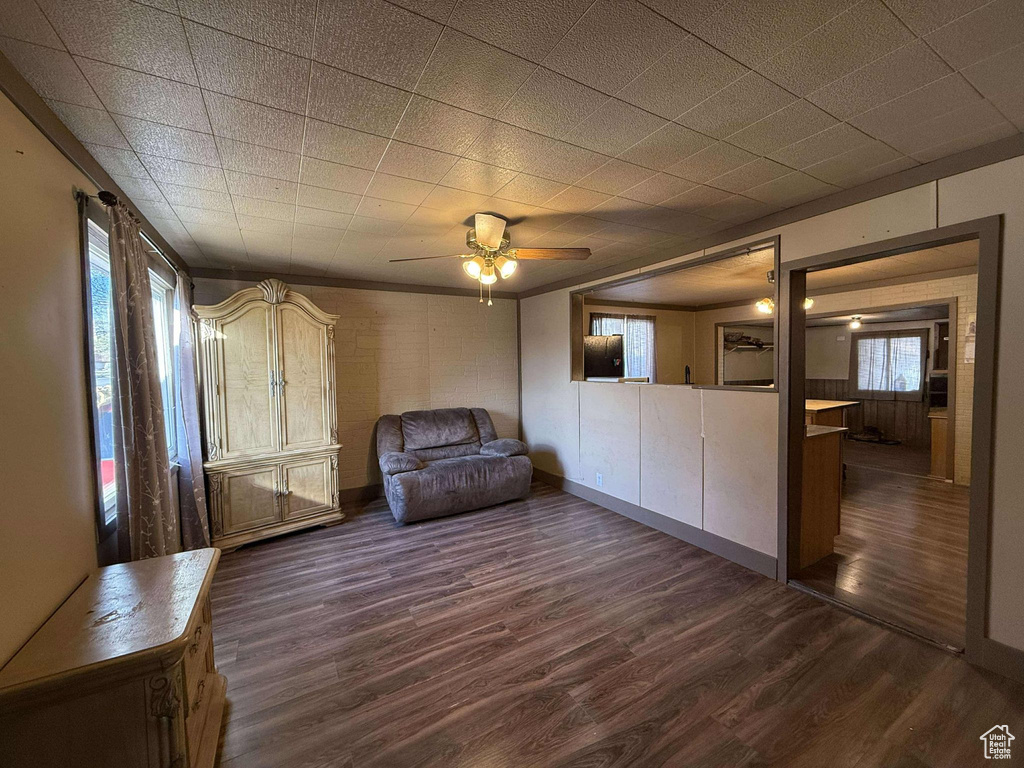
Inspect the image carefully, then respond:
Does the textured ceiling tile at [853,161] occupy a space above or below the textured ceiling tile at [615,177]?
above

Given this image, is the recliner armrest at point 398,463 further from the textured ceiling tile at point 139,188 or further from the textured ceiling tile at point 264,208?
the textured ceiling tile at point 139,188

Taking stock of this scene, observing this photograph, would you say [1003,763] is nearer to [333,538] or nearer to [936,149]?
[936,149]

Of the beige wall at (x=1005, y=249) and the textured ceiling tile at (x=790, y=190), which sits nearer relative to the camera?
the beige wall at (x=1005, y=249)

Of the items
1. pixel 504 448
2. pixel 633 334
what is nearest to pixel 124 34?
pixel 504 448

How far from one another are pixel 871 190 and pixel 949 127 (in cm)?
57

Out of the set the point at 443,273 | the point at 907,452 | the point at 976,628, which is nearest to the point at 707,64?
the point at 976,628

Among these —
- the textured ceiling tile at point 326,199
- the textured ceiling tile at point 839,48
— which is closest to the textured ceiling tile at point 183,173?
the textured ceiling tile at point 326,199

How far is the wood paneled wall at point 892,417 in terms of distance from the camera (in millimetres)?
7002

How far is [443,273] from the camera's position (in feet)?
14.0

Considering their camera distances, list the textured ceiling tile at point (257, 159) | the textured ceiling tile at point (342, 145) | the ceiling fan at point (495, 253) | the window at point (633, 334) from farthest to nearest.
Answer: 1. the window at point (633, 334)
2. the ceiling fan at point (495, 253)
3. the textured ceiling tile at point (257, 159)
4. the textured ceiling tile at point (342, 145)

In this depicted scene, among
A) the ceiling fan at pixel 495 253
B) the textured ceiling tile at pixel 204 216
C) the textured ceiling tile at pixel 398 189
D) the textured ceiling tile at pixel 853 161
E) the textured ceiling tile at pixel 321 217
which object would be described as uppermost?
the textured ceiling tile at pixel 204 216

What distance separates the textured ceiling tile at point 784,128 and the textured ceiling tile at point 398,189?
5.02 ft

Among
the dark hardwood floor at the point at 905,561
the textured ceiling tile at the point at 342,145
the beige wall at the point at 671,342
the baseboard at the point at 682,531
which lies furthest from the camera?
the beige wall at the point at 671,342

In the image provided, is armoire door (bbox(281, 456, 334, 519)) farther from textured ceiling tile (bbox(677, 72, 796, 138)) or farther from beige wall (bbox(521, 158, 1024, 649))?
textured ceiling tile (bbox(677, 72, 796, 138))
